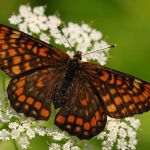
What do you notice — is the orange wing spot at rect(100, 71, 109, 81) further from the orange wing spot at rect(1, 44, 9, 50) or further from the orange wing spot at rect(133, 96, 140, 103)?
the orange wing spot at rect(1, 44, 9, 50)

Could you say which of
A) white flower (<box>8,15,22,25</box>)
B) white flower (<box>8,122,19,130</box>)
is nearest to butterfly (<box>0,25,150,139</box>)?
Answer: white flower (<box>8,122,19,130</box>)

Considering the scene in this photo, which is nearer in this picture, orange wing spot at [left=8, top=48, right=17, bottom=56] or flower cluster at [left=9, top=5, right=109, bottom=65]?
orange wing spot at [left=8, top=48, right=17, bottom=56]

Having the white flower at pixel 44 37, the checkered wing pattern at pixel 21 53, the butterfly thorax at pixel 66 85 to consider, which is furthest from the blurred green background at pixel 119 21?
the checkered wing pattern at pixel 21 53

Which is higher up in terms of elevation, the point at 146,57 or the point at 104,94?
the point at 146,57

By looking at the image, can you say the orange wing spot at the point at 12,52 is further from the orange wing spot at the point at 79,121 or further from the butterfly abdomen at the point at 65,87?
the orange wing spot at the point at 79,121

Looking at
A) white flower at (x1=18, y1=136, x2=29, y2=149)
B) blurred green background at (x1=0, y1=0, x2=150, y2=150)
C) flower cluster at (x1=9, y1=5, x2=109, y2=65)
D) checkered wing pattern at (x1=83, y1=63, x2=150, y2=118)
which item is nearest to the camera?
checkered wing pattern at (x1=83, y1=63, x2=150, y2=118)

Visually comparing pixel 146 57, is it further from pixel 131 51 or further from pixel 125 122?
pixel 125 122

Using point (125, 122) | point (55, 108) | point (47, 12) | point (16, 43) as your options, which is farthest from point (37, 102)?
point (47, 12)
